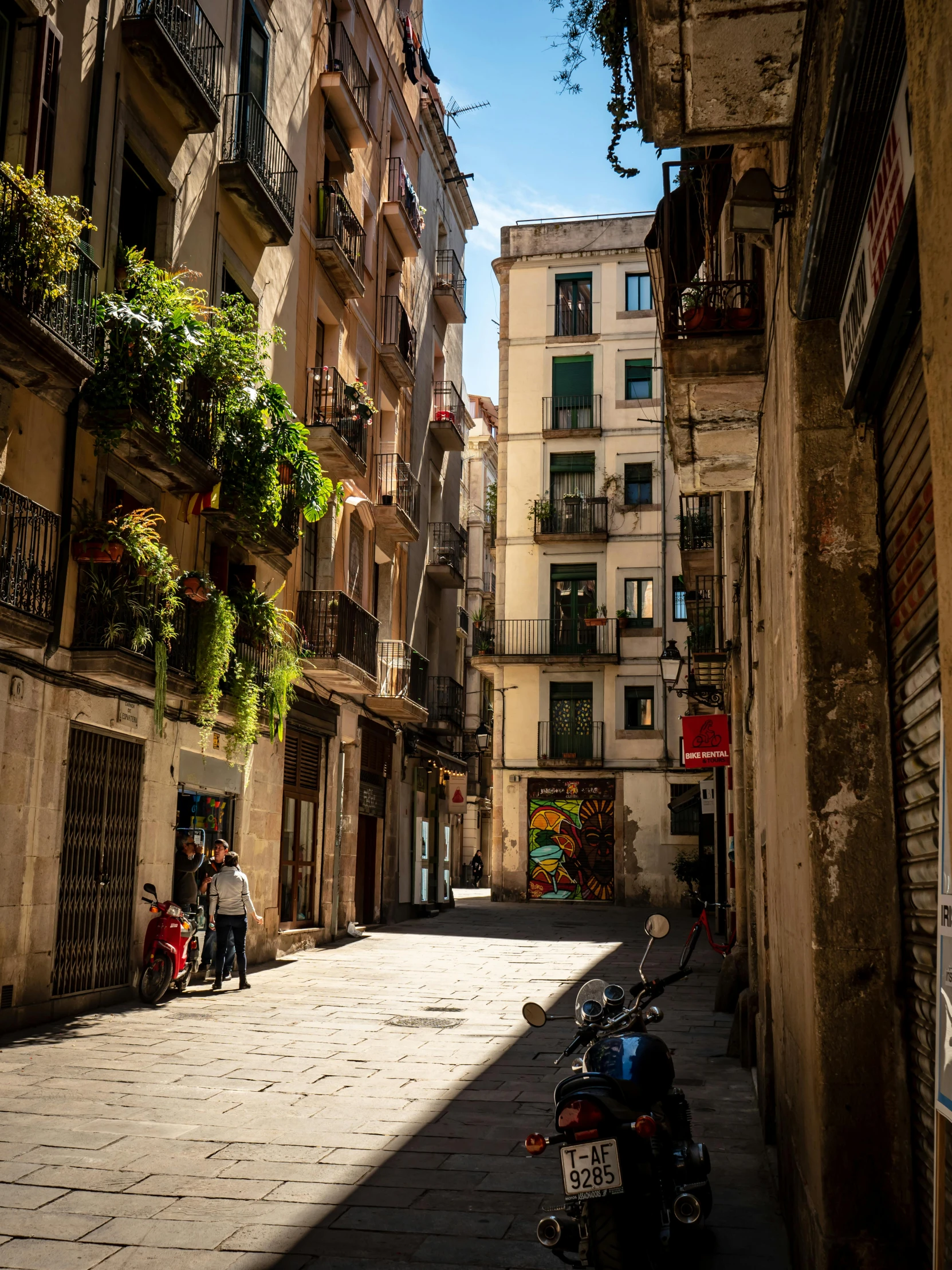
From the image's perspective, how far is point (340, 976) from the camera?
16.2m

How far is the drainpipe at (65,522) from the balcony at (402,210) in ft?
51.8

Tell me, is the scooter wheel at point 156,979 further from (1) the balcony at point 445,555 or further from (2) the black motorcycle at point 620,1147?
(1) the balcony at point 445,555

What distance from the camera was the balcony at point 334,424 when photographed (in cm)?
2052

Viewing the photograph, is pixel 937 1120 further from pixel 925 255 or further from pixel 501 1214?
pixel 501 1214

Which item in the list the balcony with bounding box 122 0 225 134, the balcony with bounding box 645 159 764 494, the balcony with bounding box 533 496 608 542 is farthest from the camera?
the balcony with bounding box 533 496 608 542

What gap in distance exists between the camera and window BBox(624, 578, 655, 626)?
37219 mm

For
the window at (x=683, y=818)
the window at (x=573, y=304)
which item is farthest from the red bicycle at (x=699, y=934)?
the window at (x=573, y=304)

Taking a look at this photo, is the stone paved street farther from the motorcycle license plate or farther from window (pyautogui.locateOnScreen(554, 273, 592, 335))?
window (pyautogui.locateOnScreen(554, 273, 592, 335))

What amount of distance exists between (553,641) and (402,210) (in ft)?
49.2

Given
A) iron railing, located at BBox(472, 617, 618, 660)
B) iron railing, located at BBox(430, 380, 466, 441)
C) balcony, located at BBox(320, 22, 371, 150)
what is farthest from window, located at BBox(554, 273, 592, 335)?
balcony, located at BBox(320, 22, 371, 150)

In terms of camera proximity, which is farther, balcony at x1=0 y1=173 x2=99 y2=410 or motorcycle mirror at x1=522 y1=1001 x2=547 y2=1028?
balcony at x1=0 y1=173 x2=99 y2=410

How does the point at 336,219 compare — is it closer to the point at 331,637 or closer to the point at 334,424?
the point at 334,424

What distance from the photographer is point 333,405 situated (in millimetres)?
21234

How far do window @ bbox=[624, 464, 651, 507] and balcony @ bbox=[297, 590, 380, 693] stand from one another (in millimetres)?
18174
